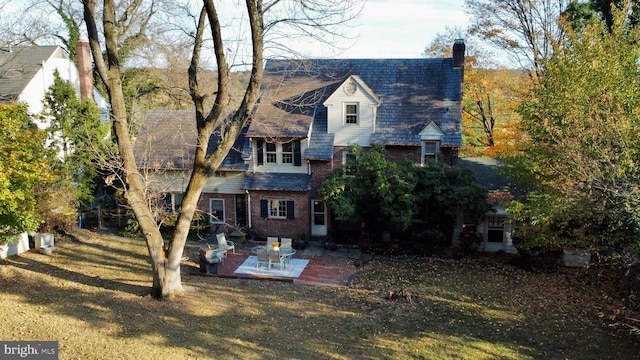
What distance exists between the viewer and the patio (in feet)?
60.0

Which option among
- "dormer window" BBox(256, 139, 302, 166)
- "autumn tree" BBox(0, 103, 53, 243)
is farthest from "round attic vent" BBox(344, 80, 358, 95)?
"autumn tree" BBox(0, 103, 53, 243)

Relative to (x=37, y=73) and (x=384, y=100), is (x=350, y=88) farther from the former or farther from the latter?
Result: (x=37, y=73)

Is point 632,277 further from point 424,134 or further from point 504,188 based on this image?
point 424,134

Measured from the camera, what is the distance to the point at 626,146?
13.9m

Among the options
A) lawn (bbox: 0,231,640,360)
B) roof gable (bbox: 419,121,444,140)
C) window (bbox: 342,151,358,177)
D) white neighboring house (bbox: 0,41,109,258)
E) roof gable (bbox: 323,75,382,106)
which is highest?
white neighboring house (bbox: 0,41,109,258)

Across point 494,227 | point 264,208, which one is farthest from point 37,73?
point 494,227

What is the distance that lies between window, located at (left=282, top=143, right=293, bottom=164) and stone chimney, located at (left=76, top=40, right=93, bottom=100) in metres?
11.7

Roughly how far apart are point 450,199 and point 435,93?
6625mm

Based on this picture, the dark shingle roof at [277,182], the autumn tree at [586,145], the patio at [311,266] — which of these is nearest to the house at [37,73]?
the dark shingle roof at [277,182]

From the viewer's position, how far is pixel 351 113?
2352cm

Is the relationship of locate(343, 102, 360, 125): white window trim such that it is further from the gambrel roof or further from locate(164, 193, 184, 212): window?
locate(164, 193, 184, 212): window

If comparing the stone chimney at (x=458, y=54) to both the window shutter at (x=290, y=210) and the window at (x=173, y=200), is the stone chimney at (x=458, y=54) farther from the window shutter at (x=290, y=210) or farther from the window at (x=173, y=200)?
the window at (x=173, y=200)

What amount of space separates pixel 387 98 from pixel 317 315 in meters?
13.6

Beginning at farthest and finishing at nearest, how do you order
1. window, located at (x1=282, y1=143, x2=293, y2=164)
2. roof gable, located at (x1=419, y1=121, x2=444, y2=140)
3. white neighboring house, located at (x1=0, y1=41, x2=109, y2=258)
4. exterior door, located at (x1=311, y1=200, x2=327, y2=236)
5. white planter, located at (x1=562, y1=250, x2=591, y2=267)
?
white neighboring house, located at (x1=0, y1=41, x2=109, y2=258) < exterior door, located at (x1=311, y1=200, x2=327, y2=236) < window, located at (x1=282, y1=143, x2=293, y2=164) < roof gable, located at (x1=419, y1=121, x2=444, y2=140) < white planter, located at (x1=562, y1=250, x2=591, y2=267)
